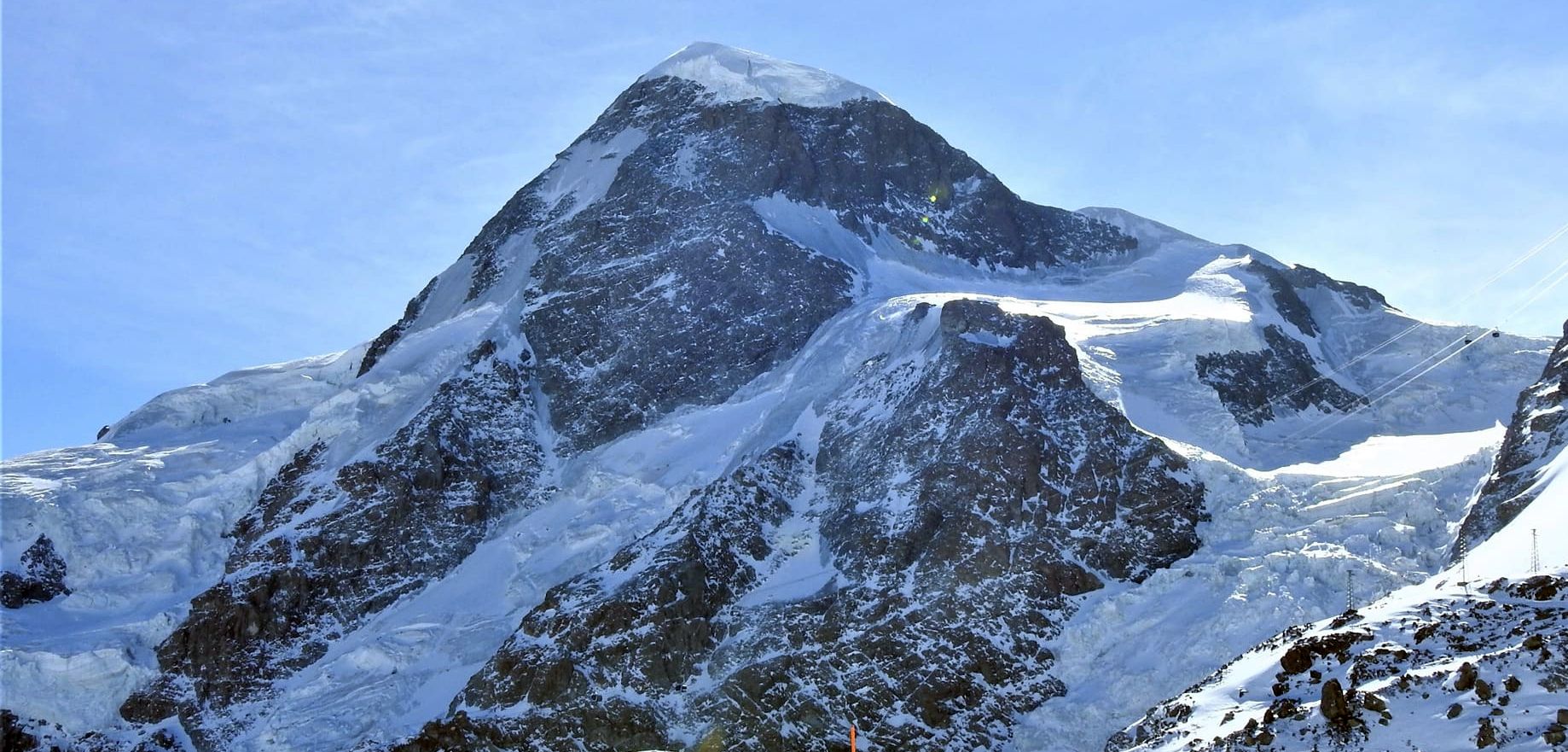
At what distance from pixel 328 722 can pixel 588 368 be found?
127 ft

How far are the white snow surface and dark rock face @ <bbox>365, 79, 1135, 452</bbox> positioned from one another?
8.05ft

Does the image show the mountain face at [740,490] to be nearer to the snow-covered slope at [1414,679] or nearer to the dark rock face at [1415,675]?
the snow-covered slope at [1414,679]

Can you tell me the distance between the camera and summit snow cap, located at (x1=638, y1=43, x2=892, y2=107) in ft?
525

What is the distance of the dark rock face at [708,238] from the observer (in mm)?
131000

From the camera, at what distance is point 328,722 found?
101m

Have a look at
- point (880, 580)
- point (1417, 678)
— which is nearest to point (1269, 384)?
point (880, 580)

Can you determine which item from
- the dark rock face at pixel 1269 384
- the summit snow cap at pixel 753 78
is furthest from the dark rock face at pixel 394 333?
the dark rock face at pixel 1269 384

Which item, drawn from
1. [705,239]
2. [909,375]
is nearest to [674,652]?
[909,375]

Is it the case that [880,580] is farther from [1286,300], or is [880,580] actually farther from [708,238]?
[1286,300]

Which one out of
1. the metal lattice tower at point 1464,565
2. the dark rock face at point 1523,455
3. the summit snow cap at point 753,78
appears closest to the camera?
the metal lattice tower at point 1464,565

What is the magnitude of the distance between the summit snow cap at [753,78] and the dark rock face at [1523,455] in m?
81.1

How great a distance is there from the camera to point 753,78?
162375 mm

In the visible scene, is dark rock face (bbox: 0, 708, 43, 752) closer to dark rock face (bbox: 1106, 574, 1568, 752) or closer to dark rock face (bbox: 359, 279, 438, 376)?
dark rock face (bbox: 359, 279, 438, 376)

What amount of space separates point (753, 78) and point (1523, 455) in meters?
90.0
